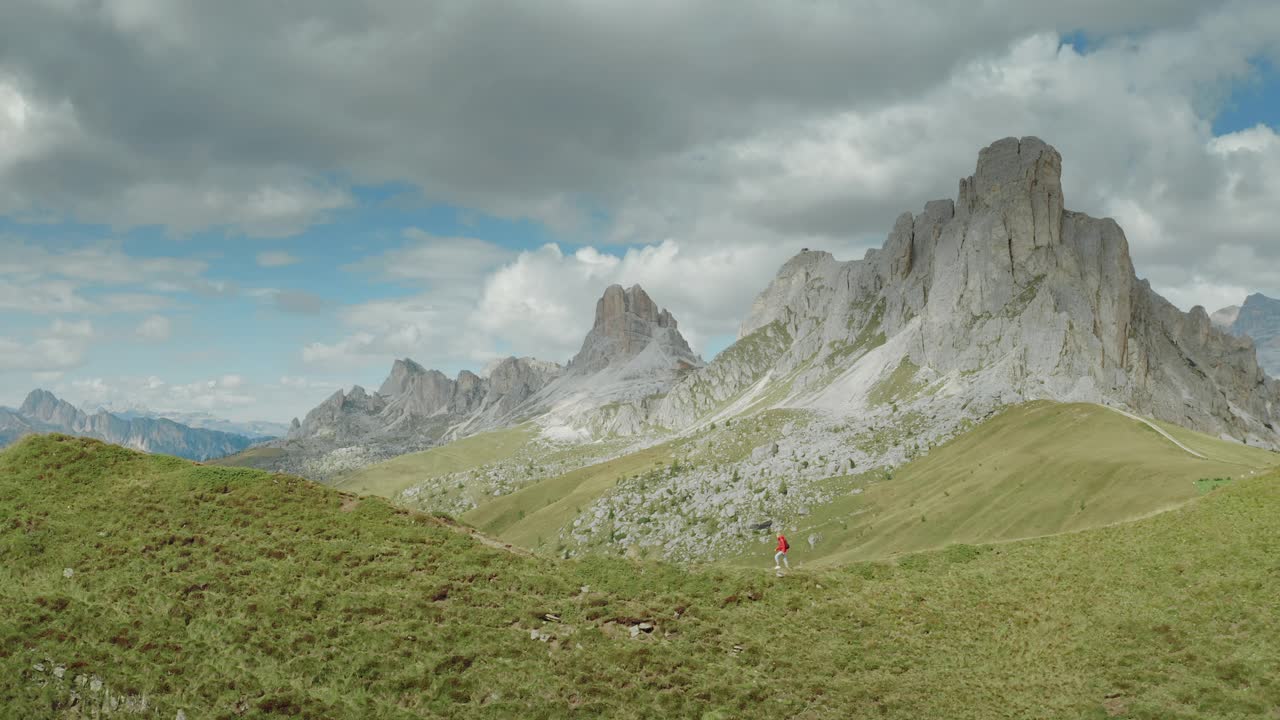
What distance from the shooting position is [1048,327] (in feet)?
490

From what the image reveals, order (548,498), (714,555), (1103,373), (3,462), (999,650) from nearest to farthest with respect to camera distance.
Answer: (999,650) < (3,462) < (714,555) < (1103,373) < (548,498)

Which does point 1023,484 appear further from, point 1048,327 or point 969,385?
point 1048,327

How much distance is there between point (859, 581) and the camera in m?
37.3

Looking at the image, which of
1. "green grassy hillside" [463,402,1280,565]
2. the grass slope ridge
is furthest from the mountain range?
the grass slope ridge

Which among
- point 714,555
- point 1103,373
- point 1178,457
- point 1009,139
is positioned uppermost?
point 1009,139

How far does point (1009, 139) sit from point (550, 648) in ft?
644

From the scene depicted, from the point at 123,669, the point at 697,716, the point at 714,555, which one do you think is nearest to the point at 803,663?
the point at 697,716

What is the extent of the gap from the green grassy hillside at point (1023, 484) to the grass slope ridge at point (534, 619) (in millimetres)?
26061

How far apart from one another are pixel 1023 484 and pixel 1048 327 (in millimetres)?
80730

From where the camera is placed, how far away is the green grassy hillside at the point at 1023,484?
66.6m

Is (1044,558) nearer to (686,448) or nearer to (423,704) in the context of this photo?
(423,704)

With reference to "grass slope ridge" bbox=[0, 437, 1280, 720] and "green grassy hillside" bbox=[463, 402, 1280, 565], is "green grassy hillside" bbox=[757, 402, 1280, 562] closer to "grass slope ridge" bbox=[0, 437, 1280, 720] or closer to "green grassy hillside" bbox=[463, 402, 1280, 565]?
"green grassy hillside" bbox=[463, 402, 1280, 565]

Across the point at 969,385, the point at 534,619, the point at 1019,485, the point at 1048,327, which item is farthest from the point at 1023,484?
the point at 1048,327

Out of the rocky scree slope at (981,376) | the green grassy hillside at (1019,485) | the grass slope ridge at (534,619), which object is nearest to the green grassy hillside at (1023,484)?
the green grassy hillside at (1019,485)
